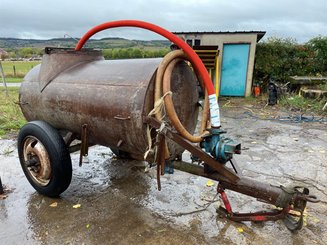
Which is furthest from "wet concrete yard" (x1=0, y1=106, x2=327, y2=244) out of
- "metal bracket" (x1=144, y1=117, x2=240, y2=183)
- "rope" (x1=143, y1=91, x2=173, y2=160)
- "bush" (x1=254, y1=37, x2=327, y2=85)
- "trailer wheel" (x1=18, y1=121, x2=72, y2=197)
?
"bush" (x1=254, y1=37, x2=327, y2=85)

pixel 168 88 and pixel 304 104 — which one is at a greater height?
pixel 168 88

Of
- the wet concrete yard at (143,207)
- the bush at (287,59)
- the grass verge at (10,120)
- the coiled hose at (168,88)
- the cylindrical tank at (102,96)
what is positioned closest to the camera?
the coiled hose at (168,88)

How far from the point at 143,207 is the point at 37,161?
139 centimetres

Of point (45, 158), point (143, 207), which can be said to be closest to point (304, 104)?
point (143, 207)

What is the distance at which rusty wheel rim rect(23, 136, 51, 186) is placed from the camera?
3.35 m

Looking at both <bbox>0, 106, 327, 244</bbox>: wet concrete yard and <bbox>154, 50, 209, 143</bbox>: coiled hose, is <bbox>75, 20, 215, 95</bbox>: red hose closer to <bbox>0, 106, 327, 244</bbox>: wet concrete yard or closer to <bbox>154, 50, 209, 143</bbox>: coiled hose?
<bbox>154, 50, 209, 143</bbox>: coiled hose

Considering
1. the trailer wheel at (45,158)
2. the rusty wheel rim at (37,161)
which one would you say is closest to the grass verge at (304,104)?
the trailer wheel at (45,158)

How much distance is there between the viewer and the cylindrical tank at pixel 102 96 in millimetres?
2721

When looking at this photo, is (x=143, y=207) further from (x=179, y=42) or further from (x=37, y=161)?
(x=179, y=42)

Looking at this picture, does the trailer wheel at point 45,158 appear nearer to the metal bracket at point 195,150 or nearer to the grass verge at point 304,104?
the metal bracket at point 195,150

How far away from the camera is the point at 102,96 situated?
2.94 meters

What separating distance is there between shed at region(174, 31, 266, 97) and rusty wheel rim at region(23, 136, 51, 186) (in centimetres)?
773

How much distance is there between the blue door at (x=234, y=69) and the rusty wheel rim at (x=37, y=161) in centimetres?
857

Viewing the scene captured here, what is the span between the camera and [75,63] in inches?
143
